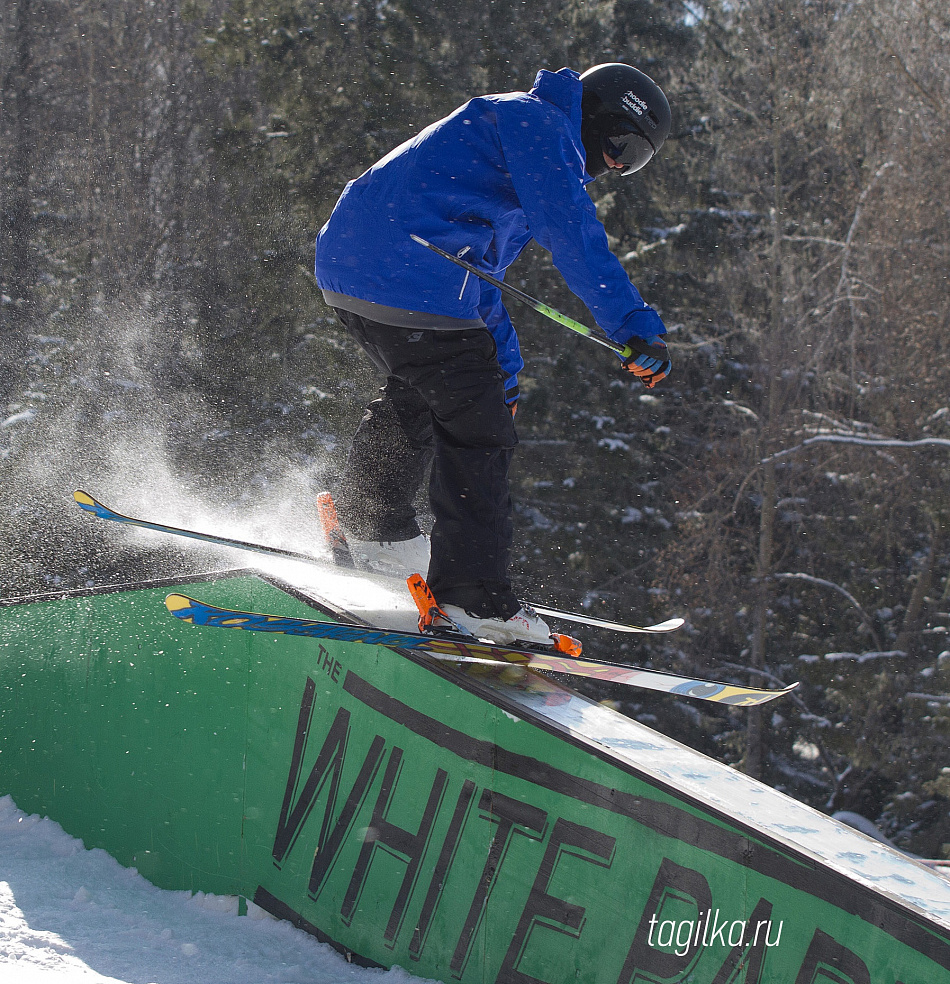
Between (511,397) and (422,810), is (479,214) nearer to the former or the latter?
(511,397)

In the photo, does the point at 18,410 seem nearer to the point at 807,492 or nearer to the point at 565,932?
the point at 807,492

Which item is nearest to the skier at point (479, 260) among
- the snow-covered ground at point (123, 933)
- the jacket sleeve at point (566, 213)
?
the jacket sleeve at point (566, 213)

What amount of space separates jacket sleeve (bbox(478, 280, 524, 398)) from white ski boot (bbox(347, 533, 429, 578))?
2.20 feet

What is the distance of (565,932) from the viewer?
207 centimetres

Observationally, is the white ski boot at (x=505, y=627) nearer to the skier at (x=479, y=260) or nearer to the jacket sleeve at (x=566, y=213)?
the skier at (x=479, y=260)

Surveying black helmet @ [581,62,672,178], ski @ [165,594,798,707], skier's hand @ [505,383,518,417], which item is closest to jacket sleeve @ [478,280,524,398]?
skier's hand @ [505,383,518,417]

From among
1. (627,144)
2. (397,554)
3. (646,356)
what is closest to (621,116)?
(627,144)

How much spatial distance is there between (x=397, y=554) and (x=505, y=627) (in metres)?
0.75

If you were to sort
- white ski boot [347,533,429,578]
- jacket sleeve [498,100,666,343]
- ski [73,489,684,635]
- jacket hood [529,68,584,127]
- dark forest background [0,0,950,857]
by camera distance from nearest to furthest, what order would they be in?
jacket sleeve [498,100,666,343], jacket hood [529,68,584,127], ski [73,489,684,635], white ski boot [347,533,429,578], dark forest background [0,0,950,857]

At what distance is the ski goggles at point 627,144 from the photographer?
2324 mm

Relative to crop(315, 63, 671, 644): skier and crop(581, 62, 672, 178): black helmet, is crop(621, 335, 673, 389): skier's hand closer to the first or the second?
crop(315, 63, 671, 644): skier

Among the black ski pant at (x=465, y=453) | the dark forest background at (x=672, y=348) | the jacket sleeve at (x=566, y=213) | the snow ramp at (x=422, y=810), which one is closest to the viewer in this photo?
the snow ramp at (x=422, y=810)

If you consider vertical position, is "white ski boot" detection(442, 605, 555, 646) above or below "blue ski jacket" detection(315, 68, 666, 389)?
below

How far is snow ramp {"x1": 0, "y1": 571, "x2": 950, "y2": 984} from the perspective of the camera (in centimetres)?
182
